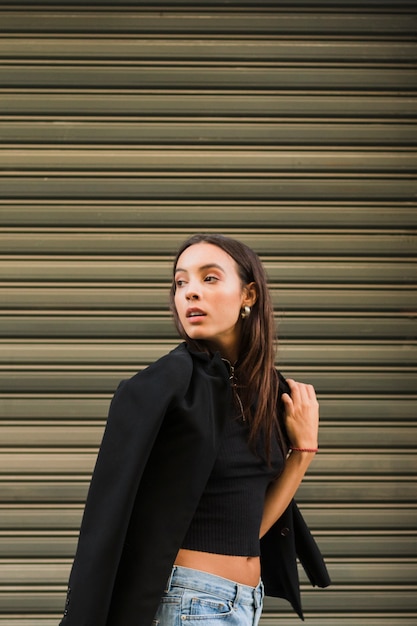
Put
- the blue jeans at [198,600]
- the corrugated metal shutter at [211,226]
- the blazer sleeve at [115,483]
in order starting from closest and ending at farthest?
the blazer sleeve at [115,483], the blue jeans at [198,600], the corrugated metal shutter at [211,226]

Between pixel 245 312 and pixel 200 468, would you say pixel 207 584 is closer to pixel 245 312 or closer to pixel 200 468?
pixel 200 468

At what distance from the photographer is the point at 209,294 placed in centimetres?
247

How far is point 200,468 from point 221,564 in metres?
0.29

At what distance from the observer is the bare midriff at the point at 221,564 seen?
7.28 feet

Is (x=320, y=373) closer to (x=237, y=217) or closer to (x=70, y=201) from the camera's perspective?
(x=237, y=217)

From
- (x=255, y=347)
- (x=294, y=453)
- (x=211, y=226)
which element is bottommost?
(x=294, y=453)

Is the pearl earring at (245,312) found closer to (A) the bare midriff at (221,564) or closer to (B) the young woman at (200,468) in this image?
(B) the young woman at (200,468)

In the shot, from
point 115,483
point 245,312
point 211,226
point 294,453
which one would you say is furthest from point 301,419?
point 211,226

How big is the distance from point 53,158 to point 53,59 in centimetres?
56

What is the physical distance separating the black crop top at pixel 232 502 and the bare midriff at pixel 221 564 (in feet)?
0.05

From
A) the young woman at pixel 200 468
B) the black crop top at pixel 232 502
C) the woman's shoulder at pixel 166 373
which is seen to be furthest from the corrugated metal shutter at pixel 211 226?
the woman's shoulder at pixel 166 373

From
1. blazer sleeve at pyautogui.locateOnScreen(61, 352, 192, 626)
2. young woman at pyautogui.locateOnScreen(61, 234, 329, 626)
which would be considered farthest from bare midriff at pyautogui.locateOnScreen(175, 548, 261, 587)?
blazer sleeve at pyautogui.locateOnScreen(61, 352, 192, 626)

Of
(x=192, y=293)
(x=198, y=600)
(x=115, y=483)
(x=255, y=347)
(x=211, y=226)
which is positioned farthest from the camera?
(x=211, y=226)

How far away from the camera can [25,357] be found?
4.44 m
